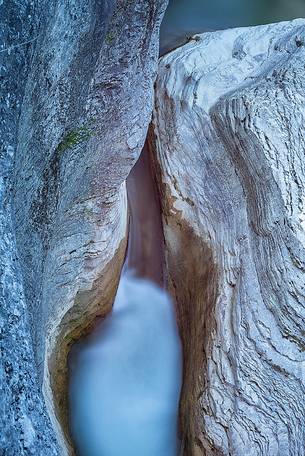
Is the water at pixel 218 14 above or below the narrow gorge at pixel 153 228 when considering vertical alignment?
above

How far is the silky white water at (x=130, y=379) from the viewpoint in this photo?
330cm

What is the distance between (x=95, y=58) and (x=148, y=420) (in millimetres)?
2177

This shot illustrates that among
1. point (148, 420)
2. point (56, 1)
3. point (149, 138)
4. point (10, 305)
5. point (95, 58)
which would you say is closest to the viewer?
point (10, 305)

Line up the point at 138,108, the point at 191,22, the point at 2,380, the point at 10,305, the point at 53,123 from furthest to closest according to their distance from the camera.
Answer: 1. the point at 191,22
2. the point at 138,108
3. the point at 53,123
4. the point at 10,305
5. the point at 2,380

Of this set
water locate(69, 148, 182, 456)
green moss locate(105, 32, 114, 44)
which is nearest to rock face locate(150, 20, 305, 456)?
water locate(69, 148, 182, 456)

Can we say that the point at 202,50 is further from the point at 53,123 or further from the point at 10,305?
the point at 10,305

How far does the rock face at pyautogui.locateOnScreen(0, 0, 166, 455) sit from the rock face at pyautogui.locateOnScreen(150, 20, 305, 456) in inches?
21.2

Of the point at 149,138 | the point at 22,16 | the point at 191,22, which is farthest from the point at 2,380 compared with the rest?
the point at 191,22

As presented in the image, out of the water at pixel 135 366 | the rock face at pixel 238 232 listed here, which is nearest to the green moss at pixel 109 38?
the rock face at pixel 238 232

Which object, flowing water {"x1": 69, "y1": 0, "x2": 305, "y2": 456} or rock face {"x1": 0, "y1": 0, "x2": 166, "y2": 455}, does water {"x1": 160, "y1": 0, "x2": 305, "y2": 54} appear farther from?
rock face {"x1": 0, "y1": 0, "x2": 166, "y2": 455}

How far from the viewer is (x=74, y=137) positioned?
2500 millimetres

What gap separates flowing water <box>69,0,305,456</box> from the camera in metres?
3.31

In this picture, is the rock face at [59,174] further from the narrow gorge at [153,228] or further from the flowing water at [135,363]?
the flowing water at [135,363]

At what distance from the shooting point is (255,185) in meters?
3.14
